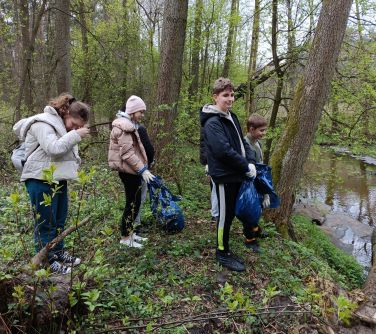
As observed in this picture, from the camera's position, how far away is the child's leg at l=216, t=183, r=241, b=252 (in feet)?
12.1

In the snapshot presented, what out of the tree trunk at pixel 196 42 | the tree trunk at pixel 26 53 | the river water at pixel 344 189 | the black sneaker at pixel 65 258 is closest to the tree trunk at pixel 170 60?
the black sneaker at pixel 65 258

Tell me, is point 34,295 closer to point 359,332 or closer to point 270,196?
point 270,196

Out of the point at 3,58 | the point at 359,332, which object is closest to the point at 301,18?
the point at 359,332

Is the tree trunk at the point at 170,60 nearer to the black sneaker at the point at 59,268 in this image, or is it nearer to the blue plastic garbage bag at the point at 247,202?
the blue plastic garbage bag at the point at 247,202

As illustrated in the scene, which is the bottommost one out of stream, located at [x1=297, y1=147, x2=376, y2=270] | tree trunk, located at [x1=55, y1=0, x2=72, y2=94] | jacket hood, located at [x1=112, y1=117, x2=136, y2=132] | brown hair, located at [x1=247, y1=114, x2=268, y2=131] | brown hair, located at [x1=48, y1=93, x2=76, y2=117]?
stream, located at [x1=297, y1=147, x2=376, y2=270]

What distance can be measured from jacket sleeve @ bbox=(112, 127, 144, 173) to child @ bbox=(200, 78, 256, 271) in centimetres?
87

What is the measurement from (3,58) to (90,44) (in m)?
5.57

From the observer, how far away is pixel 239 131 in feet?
12.6

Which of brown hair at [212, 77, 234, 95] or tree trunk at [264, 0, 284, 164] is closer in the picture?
brown hair at [212, 77, 234, 95]

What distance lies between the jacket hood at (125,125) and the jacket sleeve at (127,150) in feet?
0.16

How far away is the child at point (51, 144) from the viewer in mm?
3201

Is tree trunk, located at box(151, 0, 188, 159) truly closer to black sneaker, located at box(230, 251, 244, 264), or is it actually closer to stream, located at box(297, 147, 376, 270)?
black sneaker, located at box(230, 251, 244, 264)

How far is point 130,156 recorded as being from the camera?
3867mm

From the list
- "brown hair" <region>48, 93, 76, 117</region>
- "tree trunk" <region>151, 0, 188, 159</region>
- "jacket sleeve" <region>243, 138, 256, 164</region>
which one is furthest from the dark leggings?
"tree trunk" <region>151, 0, 188, 159</region>
